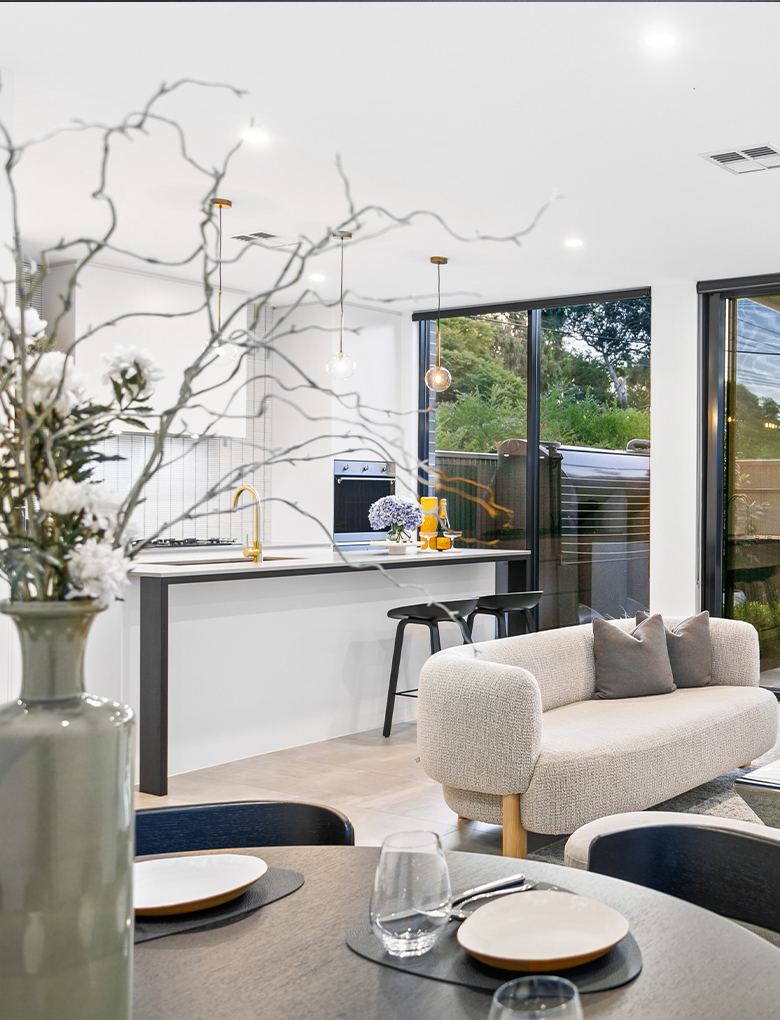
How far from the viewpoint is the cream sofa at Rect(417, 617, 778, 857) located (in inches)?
132

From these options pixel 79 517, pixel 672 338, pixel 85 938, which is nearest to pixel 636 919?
pixel 85 938

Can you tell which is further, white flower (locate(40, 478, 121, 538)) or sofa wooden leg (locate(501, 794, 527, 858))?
sofa wooden leg (locate(501, 794, 527, 858))

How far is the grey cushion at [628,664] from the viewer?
441 centimetres

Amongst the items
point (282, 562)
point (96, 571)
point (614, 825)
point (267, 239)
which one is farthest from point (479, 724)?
point (267, 239)

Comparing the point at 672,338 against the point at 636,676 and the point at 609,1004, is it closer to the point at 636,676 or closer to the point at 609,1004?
the point at 636,676

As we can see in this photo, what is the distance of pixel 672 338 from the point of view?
695cm

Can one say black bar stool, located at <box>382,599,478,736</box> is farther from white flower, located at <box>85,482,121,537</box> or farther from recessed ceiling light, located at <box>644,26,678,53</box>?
white flower, located at <box>85,482,121,537</box>

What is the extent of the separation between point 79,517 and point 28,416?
97 mm

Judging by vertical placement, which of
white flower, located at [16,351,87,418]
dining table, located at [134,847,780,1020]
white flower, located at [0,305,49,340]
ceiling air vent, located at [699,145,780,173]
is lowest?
dining table, located at [134,847,780,1020]

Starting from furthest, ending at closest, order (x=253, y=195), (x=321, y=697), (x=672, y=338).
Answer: (x=672, y=338), (x=321, y=697), (x=253, y=195)

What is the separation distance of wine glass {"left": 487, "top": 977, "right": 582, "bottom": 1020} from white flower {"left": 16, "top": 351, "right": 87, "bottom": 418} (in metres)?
0.60

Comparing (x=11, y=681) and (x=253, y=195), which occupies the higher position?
(x=253, y=195)

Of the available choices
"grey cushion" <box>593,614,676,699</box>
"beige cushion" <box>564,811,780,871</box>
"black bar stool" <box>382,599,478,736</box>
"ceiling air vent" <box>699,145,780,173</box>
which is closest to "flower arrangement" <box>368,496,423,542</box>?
"black bar stool" <box>382,599,478,736</box>

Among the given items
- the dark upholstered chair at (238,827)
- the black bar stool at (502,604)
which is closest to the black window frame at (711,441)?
the black bar stool at (502,604)
